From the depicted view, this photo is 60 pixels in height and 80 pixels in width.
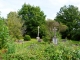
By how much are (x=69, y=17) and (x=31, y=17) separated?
9030 millimetres

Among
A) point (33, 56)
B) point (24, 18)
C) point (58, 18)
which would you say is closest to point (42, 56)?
point (33, 56)

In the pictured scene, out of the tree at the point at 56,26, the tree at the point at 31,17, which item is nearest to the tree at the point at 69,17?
the tree at the point at 56,26

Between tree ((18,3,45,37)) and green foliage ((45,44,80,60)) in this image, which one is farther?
tree ((18,3,45,37))

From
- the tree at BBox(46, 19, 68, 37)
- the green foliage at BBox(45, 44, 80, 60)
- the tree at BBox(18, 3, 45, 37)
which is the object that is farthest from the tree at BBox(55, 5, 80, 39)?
the green foliage at BBox(45, 44, 80, 60)

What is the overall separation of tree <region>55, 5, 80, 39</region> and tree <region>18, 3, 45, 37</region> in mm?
4642

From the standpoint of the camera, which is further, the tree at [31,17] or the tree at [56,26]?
the tree at [31,17]

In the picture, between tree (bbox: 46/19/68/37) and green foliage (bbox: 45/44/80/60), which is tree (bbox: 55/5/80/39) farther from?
green foliage (bbox: 45/44/80/60)

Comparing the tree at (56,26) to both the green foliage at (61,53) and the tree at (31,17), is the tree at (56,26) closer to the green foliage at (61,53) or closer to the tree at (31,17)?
the tree at (31,17)

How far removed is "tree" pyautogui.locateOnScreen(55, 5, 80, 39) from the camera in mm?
45188

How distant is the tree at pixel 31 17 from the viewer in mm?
42919

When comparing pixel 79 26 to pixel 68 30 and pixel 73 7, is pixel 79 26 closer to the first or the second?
pixel 68 30

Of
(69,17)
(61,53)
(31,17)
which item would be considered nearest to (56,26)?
(31,17)

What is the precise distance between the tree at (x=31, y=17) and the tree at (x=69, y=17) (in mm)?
4642

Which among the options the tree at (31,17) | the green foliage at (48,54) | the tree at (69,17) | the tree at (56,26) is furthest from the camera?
the tree at (69,17)
